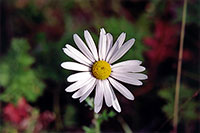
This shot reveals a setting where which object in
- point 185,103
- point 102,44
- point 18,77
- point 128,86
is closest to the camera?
point 102,44

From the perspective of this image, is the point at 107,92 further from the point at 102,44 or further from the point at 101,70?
the point at 102,44

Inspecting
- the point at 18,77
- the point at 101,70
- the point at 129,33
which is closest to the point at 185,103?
the point at 129,33

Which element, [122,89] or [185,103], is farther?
[185,103]

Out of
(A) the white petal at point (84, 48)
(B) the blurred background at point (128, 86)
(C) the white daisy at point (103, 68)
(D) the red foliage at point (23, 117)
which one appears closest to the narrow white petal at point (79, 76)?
(C) the white daisy at point (103, 68)

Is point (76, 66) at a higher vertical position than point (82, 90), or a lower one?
higher

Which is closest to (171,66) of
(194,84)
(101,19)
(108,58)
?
(194,84)

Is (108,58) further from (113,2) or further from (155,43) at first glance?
(113,2)

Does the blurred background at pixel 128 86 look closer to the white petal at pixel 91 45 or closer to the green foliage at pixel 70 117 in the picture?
the green foliage at pixel 70 117
